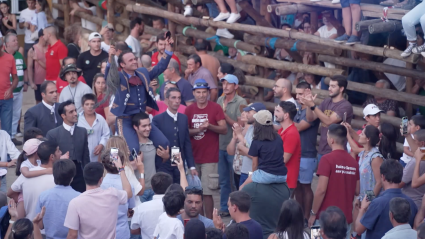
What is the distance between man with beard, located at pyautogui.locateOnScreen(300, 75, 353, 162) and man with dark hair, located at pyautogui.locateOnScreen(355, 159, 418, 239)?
2151 mm

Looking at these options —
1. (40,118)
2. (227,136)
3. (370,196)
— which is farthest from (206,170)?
(370,196)

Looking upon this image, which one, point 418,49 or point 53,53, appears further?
point 53,53

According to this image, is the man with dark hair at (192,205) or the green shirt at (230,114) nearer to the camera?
the man with dark hair at (192,205)

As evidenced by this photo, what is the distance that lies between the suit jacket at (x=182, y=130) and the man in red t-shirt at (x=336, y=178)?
6.65 ft

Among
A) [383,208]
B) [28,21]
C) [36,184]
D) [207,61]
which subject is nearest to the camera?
[383,208]

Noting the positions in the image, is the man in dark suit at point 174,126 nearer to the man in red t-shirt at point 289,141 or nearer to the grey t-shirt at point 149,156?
the grey t-shirt at point 149,156

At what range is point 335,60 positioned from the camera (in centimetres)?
987

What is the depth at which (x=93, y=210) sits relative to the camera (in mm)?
5301

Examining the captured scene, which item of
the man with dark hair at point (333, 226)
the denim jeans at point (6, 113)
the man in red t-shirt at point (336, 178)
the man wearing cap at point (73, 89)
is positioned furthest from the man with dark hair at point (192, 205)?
the denim jeans at point (6, 113)

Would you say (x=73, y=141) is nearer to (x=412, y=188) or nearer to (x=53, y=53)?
(x=412, y=188)

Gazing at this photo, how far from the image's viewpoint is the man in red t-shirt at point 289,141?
714 centimetres

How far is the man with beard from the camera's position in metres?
7.91

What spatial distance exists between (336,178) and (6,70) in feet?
21.2

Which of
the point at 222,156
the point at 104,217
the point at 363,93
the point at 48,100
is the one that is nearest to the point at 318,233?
the point at 104,217
